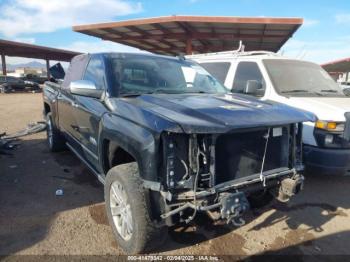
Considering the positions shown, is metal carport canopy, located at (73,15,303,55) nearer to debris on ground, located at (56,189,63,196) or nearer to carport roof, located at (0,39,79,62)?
debris on ground, located at (56,189,63,196)

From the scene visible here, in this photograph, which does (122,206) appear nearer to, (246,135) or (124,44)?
(246,135)

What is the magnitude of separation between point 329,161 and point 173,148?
285 centimetres

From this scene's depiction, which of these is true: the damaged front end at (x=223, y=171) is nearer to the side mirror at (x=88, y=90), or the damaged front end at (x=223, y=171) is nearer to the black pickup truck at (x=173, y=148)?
the black pickup truck at (x=173, y=148)

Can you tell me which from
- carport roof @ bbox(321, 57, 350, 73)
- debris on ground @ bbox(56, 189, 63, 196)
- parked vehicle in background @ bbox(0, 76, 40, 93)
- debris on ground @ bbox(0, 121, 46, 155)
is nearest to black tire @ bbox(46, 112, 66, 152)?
debris on ground @ bbox(0, 121, 46, 155)

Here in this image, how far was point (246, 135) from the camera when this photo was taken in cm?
297

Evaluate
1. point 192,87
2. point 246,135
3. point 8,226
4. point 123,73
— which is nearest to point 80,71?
point 123,73

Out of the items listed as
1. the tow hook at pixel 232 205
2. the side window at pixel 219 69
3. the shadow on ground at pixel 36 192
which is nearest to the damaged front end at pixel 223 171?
the tow hook at pixel 232 205

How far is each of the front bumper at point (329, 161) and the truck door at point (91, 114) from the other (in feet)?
9.88

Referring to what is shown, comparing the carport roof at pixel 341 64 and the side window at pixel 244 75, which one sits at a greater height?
the carport roof at pixel 341 64

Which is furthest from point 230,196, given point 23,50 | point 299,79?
point 23,50

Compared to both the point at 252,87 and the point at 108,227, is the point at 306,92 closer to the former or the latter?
the point at 252,87

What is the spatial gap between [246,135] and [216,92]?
136 centimetres

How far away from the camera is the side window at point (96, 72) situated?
12.6 feet

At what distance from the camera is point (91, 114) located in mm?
3848
